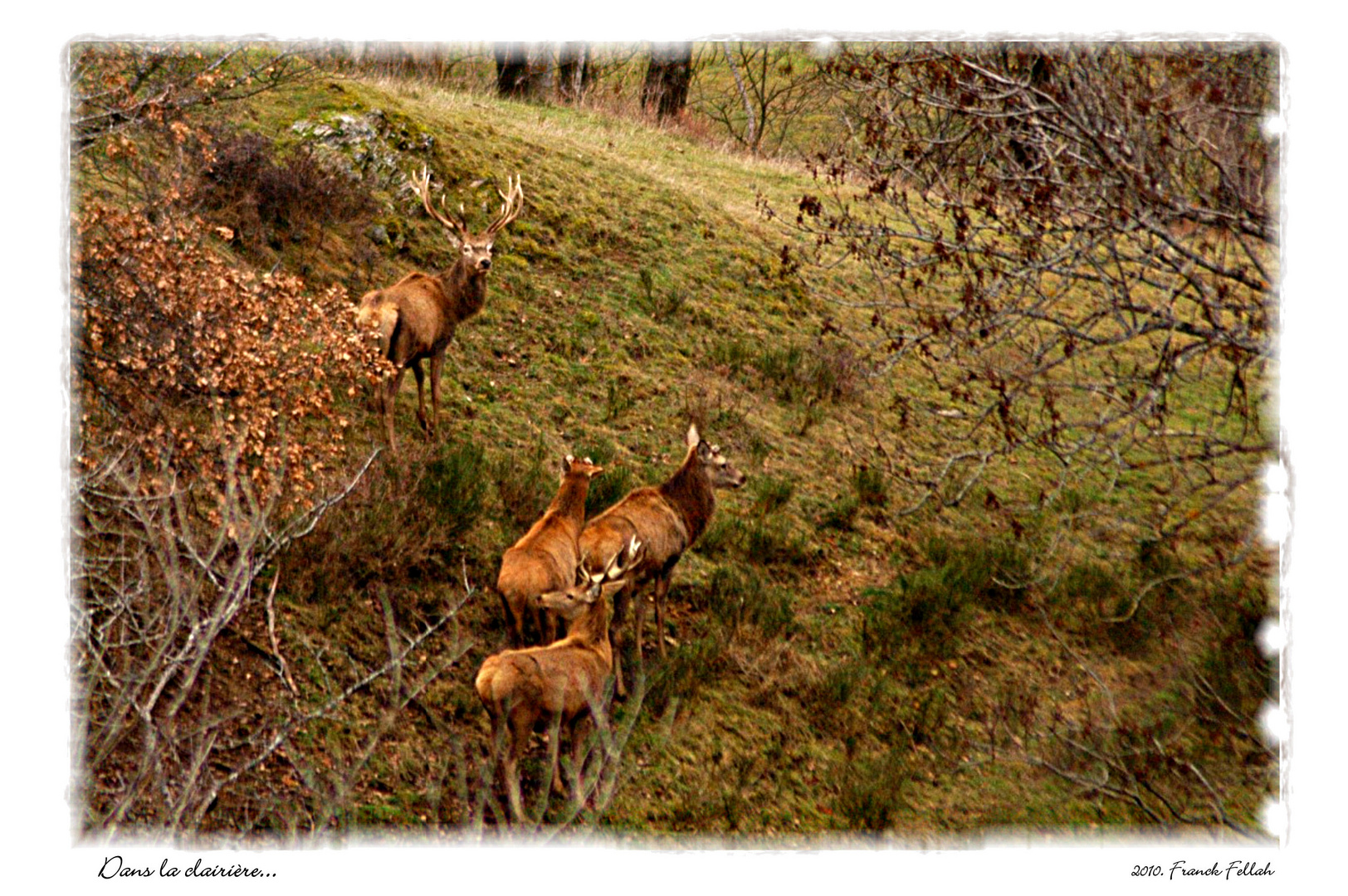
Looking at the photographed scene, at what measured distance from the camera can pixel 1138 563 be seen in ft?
35.6

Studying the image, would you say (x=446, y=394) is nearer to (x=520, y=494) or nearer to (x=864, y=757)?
(x=520, y=494)

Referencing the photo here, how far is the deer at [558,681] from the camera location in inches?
245

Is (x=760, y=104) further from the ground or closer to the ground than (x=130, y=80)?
closer to the ground

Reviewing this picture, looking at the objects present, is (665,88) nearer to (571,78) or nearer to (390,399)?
(571,78)

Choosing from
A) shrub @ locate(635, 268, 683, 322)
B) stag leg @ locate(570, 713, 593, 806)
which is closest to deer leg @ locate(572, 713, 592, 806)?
stag leg @ locate(570, 713, 593, 806)

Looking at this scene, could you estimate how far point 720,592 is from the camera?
29.7ft

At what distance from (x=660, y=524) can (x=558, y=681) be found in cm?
207

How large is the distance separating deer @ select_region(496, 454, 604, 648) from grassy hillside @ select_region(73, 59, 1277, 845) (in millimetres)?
356

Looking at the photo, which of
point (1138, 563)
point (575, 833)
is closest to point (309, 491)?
point (575, 833)

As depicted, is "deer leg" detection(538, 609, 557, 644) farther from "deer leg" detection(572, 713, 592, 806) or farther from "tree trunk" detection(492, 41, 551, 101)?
"tree trunk" detection(492, 41, 551, 101)

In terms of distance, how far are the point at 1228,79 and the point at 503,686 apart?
5.15 metres

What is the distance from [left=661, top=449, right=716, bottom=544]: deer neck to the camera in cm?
879

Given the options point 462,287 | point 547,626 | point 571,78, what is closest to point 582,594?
point 547,626

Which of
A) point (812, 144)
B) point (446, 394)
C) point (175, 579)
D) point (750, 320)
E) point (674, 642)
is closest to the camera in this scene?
point (175, 579)
